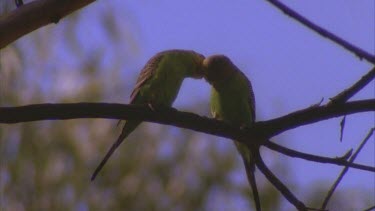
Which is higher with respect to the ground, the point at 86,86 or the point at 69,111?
the point at 69,111

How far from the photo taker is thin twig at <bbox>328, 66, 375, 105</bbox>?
1.77 metres

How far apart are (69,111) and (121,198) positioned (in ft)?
13.0

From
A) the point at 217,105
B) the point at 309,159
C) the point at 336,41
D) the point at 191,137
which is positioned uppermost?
the point at 336,41

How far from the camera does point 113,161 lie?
585 cm

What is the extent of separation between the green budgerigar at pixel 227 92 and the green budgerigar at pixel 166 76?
0.06 metres

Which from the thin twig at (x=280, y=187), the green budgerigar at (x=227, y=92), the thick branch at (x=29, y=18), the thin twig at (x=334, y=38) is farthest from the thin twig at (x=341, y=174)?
the green budgerigar at (x=227, y=92)

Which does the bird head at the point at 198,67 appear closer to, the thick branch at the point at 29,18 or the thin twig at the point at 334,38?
the thick branch at the point at 29,18

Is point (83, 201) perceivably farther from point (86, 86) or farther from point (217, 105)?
point (217, 105)

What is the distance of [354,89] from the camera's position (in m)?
1.81

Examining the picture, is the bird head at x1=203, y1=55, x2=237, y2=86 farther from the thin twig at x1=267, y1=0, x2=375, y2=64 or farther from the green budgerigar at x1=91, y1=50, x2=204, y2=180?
the thin twig at x1=267, y1=0, x2=375, y2=64

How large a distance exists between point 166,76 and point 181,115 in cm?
134

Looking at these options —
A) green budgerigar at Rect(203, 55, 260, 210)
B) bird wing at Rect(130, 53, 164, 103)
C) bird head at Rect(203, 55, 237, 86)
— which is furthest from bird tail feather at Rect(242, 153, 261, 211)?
bird wing at Rect(130, 53, 164, 103)

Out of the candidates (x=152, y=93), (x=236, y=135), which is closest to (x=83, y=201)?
(x=152, y=93)

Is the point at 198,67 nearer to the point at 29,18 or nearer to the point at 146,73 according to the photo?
the point at 146,73
